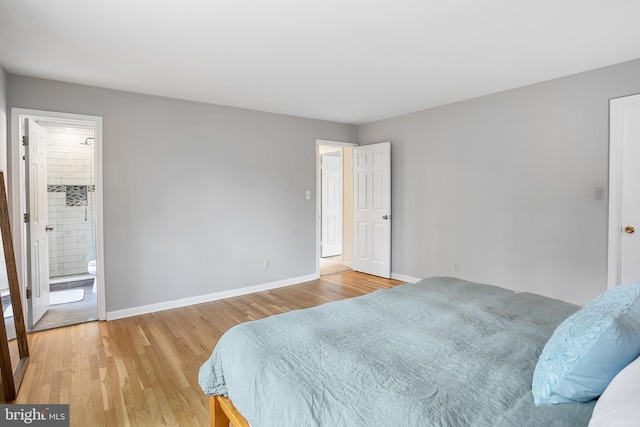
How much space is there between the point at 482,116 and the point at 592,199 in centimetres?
145

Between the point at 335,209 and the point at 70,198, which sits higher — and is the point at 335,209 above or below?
below

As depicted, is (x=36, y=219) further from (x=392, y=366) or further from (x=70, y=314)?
(x=392, y=366)

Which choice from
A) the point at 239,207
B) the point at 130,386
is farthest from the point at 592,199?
the point at 130,386

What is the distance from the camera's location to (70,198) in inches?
201

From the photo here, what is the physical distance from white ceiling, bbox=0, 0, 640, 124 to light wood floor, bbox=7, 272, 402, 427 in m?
2.45

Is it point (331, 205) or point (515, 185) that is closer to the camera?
point (515, 185)

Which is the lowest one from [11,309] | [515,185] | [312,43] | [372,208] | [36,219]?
[11,309]

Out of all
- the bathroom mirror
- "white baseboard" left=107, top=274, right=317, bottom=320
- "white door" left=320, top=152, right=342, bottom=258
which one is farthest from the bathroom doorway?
"white door" left=320, top=152, right=342, bottom=258

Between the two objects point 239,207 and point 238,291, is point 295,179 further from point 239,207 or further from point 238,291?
point 238,291

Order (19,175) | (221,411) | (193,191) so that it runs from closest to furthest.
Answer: (221,411) < (19,175) < (193,191)

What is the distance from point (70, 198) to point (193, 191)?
2.54 metres

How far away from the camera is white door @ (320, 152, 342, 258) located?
275 inches

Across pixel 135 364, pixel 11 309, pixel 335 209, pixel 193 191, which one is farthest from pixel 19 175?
pixel 335 209

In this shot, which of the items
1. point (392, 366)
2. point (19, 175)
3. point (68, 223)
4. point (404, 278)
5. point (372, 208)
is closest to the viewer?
point (392, 366)
